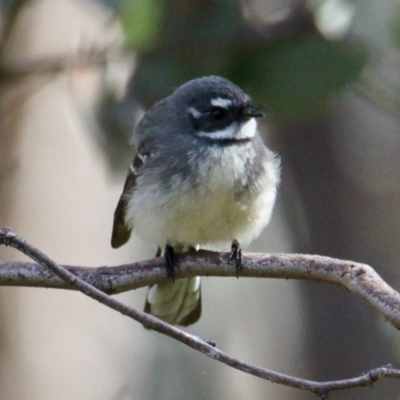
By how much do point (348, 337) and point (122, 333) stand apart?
2.39 meters

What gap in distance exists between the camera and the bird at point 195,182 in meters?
4.29

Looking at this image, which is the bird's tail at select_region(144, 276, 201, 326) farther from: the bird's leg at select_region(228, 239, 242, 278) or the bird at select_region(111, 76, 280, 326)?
the bird's leg at select_region(228, 239, 242, 278)

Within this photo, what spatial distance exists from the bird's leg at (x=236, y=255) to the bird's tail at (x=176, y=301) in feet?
2.00

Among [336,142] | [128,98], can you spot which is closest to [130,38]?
[128,98]

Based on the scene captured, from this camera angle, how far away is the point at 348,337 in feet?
20.7

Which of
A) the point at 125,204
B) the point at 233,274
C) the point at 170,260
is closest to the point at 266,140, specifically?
the point at 125,204

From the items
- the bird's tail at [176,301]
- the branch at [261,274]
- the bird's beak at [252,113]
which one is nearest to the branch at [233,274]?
the branch at [261,274]

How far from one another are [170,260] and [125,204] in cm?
75

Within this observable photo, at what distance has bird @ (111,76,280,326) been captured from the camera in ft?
14.1

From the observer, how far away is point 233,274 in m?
3.91

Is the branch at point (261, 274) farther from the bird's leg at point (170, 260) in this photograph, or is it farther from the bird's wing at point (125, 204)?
the bird's wing at point (125, 204)

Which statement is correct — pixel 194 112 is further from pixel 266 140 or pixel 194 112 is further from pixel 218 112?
pixel 266 140

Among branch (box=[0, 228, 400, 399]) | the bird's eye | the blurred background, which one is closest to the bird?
the bird's eye

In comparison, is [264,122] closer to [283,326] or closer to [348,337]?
[348,337]
